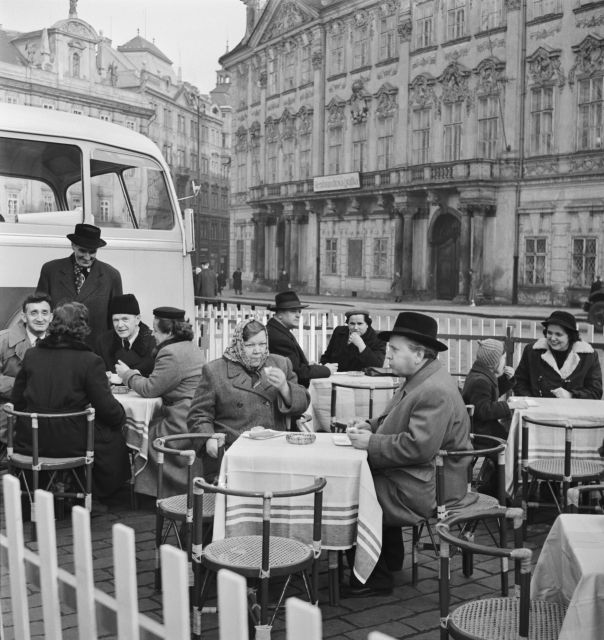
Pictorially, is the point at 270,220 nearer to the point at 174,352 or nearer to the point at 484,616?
the point at 174,352

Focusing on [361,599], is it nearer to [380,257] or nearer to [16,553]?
[16,553]

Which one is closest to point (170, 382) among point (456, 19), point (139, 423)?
point (139, 423)

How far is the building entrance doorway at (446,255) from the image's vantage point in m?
19.8

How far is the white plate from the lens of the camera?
477 centimetres

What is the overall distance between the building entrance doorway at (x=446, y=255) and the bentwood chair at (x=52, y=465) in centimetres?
1404

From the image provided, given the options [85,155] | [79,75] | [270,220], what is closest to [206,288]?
[270,220]

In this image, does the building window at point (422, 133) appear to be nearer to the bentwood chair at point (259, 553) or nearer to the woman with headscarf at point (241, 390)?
the woman with headscarf at point (241, 390)

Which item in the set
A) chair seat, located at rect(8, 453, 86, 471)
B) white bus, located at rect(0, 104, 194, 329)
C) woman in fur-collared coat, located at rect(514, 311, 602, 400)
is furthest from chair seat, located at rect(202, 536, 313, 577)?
white bus, located at rect(0, 104, 194, 329)

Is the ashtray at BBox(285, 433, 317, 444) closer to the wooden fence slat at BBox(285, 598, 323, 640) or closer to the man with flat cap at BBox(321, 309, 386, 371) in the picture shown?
the wooden fence slat at BBox(285, 598, 323, 640)

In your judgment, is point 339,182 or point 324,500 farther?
point 339,182

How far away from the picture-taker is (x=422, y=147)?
820 inches

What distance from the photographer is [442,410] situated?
4492 mm

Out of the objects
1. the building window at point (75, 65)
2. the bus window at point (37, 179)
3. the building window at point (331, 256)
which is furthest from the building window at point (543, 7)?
the bus window at point (37, 179)

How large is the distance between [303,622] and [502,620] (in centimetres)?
177
